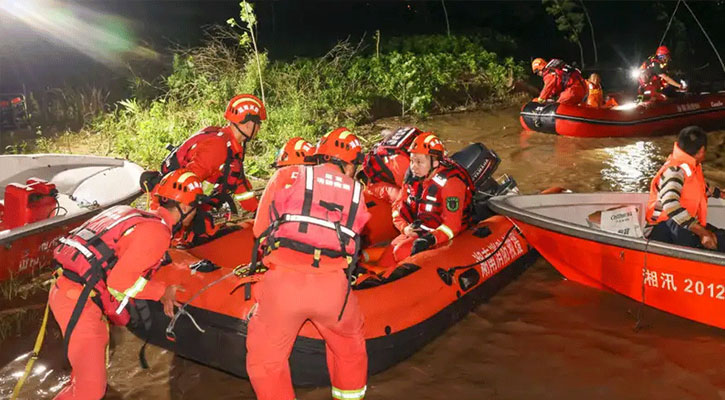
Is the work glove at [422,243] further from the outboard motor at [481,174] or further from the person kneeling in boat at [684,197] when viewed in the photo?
the person kneeling in boat at [684,197]

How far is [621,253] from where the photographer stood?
4.69m

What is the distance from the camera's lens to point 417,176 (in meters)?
5.32

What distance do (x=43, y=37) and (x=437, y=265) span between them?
14.9 m

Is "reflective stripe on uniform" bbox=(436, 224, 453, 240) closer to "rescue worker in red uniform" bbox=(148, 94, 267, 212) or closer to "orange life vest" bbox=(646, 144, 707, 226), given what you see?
"orange life vest" bbox=(646, 144, 707, 226)

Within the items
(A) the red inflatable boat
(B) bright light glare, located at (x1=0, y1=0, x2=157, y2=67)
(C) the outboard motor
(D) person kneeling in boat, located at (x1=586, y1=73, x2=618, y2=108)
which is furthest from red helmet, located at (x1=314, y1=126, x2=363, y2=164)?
(B) bright light glare, located at (x1=0, y1=0, x2=157, y2=67)

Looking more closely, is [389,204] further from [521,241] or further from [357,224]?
[357,224]

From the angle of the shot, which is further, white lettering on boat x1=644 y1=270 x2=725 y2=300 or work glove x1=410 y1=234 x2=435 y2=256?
work glove x1=410 y1=234 x2=435 y2=256

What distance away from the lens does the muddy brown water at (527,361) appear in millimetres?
3984

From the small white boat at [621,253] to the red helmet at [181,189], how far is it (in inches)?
99.3

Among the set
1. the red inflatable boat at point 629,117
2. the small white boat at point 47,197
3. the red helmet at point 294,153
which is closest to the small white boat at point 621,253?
the red helmet at point 294,153

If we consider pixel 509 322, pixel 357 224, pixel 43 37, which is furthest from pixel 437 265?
pixel 43 37

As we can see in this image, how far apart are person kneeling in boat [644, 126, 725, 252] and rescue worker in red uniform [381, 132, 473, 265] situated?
1.41 metres

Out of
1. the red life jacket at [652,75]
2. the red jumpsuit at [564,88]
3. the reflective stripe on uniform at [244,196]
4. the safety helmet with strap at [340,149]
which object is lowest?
the reflective stripe on uniform at [244,196]

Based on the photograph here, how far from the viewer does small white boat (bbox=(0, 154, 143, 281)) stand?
209 inches
